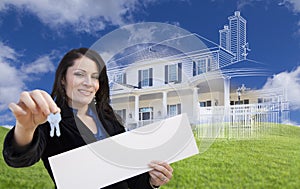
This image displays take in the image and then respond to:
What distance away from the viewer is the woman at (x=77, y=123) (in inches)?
19.9

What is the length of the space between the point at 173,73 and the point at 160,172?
0.57ft

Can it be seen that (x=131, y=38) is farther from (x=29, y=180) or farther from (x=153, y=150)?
(x=29, y=180)

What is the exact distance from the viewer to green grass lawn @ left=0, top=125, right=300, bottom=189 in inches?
78.6

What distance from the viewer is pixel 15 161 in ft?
1.69

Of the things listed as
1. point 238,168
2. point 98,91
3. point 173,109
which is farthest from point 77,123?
point 238,168

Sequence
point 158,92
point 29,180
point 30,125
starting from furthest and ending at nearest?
point 29,180 → point 158,92 → point 30,125

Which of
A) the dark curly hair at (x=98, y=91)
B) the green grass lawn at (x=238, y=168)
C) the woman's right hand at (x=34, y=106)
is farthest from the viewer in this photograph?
the green grass lawn at (x=238, y=168)

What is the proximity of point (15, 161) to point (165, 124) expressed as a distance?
222 millimetres

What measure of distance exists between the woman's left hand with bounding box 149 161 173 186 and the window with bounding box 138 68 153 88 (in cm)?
15

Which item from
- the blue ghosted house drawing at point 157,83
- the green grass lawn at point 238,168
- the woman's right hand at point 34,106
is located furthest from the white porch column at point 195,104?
the green grass lawn at point 238,168

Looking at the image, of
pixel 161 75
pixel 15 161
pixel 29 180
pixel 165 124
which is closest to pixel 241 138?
pixel 29 180

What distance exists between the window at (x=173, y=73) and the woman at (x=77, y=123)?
0.39 ft

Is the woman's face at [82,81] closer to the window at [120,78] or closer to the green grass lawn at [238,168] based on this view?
the window at [120,78]

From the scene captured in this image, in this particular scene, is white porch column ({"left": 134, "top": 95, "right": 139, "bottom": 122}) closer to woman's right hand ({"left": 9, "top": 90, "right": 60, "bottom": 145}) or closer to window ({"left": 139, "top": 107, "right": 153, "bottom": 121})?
window ({"left": 139, "top": 107, "right": 153, "bottom": 121})
